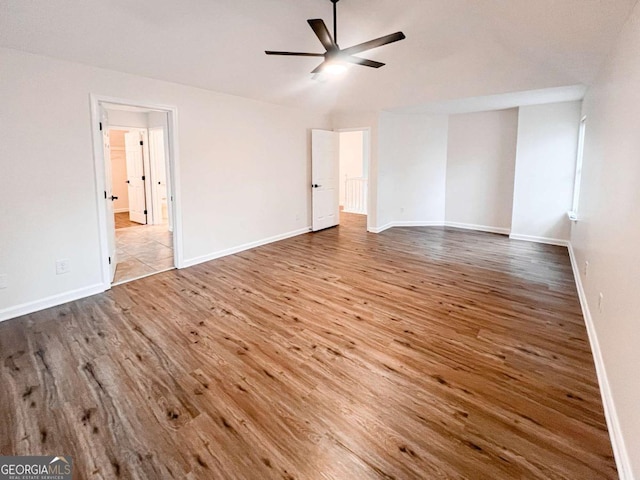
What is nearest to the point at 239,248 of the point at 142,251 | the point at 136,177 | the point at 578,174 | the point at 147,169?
the point at 142,251

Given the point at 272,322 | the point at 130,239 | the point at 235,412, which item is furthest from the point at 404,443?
the point at 130,239

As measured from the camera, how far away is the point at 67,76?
3330 millimetres

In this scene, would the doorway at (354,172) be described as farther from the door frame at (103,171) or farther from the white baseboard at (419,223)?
the door frame at (103,171)

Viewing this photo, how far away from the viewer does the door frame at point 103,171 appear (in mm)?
3613

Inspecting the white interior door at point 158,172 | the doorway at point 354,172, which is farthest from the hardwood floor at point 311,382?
the doorway at point 354,172

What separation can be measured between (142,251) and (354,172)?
6.60 metres

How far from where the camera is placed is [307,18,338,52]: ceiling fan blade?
2.72m

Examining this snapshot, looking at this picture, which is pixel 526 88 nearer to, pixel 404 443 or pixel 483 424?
pixel 483 424

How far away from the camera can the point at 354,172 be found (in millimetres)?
10258

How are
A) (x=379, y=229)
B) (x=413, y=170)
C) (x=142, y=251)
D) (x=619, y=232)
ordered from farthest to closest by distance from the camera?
(x=413, y=170)
(x=379, y=229)
(x=142, y=251)
(x=619, y=232)

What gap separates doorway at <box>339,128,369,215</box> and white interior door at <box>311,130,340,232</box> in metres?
2.07

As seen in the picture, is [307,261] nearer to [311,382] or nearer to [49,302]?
[311,382]

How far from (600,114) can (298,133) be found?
4.49 m

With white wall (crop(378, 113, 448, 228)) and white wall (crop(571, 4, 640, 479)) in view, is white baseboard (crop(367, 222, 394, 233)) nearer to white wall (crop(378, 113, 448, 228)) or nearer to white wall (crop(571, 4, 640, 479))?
white wall (crop(378, 113, 448, 228))
